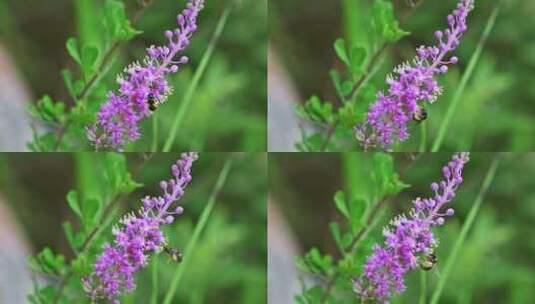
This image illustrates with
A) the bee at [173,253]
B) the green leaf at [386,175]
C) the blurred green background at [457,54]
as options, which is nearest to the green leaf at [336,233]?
the green leaf at [386,175]

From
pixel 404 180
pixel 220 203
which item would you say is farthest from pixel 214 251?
pixel 404 180

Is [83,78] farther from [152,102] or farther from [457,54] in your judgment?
[457,54]

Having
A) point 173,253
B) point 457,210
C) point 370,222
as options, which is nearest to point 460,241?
point 457,210

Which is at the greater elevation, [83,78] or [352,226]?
→ [83,78]

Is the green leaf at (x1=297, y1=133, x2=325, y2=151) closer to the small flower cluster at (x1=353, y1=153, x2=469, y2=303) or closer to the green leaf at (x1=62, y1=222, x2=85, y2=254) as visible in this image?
the small flower cluster at (x1=353, y1=153, x2=469, y2=303)

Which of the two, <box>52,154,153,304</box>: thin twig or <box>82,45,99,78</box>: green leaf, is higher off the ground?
<box>82,45,99,78</box>: green leaf

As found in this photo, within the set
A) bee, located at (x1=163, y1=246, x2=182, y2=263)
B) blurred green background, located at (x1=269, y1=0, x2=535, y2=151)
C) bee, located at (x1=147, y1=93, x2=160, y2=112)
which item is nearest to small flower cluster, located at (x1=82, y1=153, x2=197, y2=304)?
bee, located at (x1=163, y1=246, x2=182, y2=263)
